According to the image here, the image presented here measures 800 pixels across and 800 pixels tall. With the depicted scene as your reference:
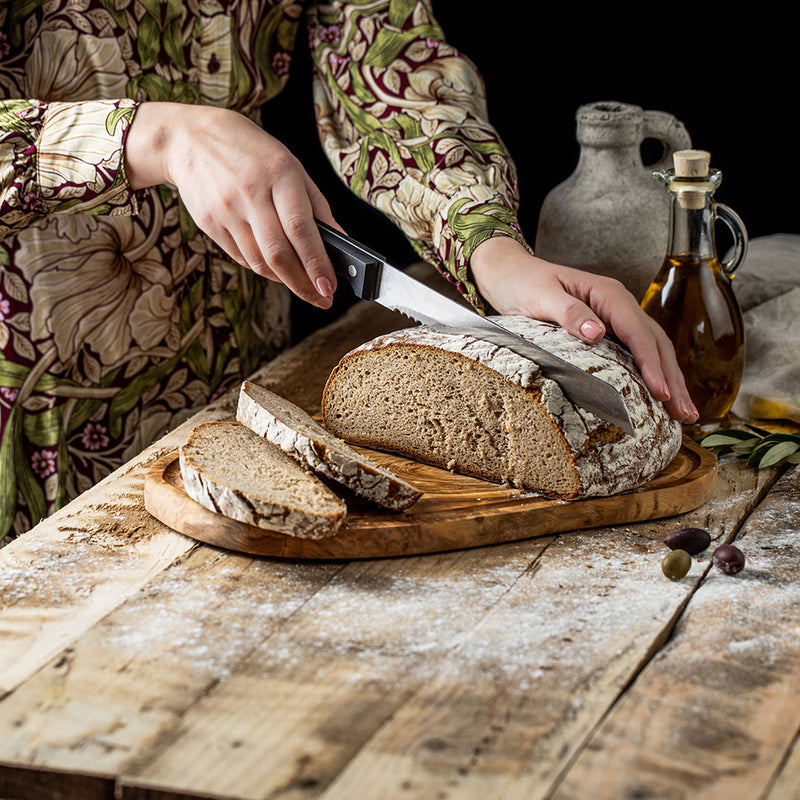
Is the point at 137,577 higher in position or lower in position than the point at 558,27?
lower

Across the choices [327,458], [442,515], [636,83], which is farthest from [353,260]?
[636,83]

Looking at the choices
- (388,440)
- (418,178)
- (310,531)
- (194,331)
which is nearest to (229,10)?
(418,178)

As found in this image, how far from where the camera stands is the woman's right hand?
1.83m

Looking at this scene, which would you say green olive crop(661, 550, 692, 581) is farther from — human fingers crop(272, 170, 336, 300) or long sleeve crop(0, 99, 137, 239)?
long sleeve crop(0, 99, 137, 239)

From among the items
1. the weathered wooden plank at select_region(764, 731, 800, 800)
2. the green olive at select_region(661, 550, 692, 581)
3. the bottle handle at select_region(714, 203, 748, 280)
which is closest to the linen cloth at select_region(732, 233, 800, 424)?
the bottle handle at select_region(714, 203, 748, 280)

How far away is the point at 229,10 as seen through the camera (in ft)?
8.05

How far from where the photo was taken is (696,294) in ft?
7.13

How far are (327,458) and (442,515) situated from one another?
0.22 m

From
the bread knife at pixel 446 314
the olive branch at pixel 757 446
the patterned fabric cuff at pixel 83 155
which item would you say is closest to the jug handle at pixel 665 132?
the olive branch at pixel 757 446

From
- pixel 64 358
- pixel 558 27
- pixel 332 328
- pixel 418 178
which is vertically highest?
pixel 558 27

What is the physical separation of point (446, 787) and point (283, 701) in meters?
0.26

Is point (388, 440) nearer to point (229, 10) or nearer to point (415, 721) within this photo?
point (415, 721)

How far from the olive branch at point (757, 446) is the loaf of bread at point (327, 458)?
28.6 inches

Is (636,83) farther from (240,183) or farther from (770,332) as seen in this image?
(240,183)
